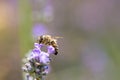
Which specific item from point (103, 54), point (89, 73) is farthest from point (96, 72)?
point (103, 54)

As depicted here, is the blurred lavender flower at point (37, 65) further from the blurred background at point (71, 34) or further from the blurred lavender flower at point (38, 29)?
the blurred lavender flower at point (38, 29)

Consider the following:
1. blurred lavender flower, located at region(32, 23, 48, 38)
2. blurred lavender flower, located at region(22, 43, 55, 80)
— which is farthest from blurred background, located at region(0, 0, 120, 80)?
blurred lavender flower, located at region(22, 43, 55, 80)

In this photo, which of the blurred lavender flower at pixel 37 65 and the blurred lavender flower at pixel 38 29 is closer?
the blurred lavender flower at pixel 37 65

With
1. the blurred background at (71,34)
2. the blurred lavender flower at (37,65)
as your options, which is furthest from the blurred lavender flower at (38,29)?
the blurred lavender flower at (37,65)

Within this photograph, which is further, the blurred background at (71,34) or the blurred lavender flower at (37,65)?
the blurred background at (71,34)

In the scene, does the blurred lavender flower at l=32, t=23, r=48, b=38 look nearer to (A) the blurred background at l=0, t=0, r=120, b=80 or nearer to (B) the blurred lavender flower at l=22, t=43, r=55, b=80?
(A) the blurred background at l=0, t=0, r=120, b=80

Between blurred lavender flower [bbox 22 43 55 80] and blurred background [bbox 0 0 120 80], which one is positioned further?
blurred background [bbox 0 0 120 80]

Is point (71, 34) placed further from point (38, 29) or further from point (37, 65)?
point (37, 65)

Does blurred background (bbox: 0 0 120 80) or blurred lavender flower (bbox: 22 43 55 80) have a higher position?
blurred lavender flower (bbox: 22 43 55 80)

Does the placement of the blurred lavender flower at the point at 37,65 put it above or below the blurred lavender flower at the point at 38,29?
above

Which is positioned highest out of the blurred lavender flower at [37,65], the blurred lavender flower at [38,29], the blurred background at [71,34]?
the blurred lavender flower at [37,65]
